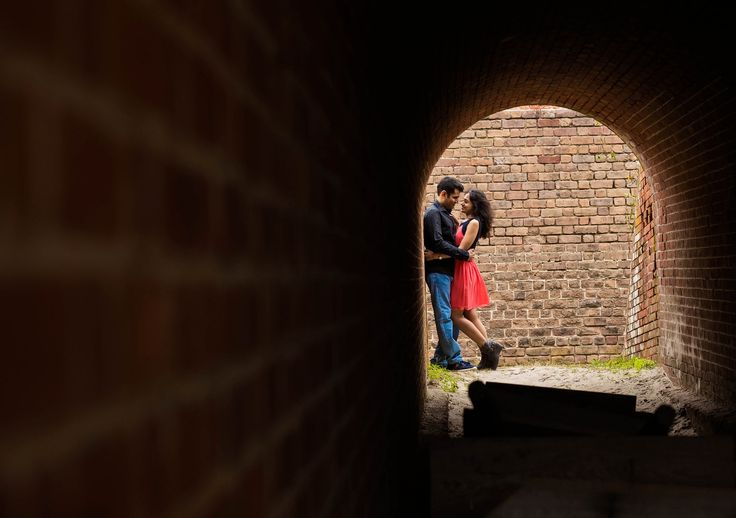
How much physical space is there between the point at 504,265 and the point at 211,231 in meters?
10.8

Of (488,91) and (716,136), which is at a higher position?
(488,91)

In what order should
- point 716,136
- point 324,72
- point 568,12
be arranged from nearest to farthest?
point 324,72 → point 568,12 → point 716,136

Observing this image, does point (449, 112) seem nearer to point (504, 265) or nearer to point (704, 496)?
point (704, 496)

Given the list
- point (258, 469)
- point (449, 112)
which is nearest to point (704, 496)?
point (258, 469)

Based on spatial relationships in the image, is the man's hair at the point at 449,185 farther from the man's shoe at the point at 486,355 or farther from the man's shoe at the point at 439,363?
the man's shoe at the point at 439,363

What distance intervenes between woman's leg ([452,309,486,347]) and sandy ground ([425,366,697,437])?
42cm

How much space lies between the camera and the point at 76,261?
575 millimetres

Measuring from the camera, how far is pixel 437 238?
9203 mm

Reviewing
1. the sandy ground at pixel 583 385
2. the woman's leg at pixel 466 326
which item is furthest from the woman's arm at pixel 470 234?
the sandy ground at pixel 583 385

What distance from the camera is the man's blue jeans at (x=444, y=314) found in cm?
946

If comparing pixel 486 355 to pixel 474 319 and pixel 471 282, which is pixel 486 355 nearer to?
pixel 474 319

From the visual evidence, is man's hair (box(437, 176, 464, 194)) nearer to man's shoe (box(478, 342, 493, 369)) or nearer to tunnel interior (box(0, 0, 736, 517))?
man's shoe (box(478, 342, 493, 369))

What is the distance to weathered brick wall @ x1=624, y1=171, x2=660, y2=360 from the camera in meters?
9.44

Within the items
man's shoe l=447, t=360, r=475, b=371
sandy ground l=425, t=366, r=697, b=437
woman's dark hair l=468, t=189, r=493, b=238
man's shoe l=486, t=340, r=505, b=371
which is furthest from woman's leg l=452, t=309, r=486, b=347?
woman's dark hair l=468, t=189, r=493, b=238
